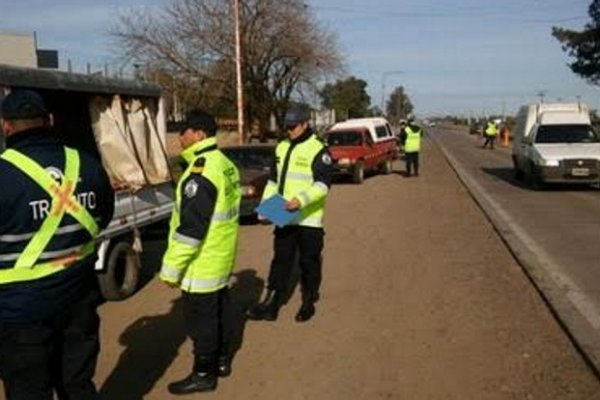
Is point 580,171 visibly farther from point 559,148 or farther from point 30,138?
point 30,138

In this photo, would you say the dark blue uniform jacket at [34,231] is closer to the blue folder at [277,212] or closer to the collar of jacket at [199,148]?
the collar of jacket at [199,148]

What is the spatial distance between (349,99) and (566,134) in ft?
231

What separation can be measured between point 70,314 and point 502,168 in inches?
1163

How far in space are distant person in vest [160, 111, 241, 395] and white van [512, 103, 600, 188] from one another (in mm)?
16357

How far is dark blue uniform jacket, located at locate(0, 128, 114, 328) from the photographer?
3.94 metres

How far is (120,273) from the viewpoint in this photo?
Answer: 9.51m

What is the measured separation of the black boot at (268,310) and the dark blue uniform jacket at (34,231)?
3766 millimetres

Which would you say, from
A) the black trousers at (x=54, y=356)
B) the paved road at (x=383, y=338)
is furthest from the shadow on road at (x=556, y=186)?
the black trousers at (x=54, y=356)

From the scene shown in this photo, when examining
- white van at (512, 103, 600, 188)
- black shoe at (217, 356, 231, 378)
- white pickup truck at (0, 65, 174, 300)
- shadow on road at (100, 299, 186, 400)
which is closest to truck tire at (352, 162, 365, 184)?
white van at (512, 103, 600, 188)

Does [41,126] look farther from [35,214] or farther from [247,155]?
[247,155]

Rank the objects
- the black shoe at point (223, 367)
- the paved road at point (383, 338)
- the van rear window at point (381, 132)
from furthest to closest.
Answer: the van rear window at point (381, 132), the black shoe at point (223, 367), the paved road at point (383, 338)

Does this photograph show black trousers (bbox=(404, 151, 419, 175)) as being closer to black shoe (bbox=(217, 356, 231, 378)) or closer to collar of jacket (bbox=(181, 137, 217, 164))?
black shoe (bbox=(217, 356, 231, 378))

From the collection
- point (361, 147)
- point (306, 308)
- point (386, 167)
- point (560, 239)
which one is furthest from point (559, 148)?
point (306, 308)

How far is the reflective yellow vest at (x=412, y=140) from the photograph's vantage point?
2658 centimetres
